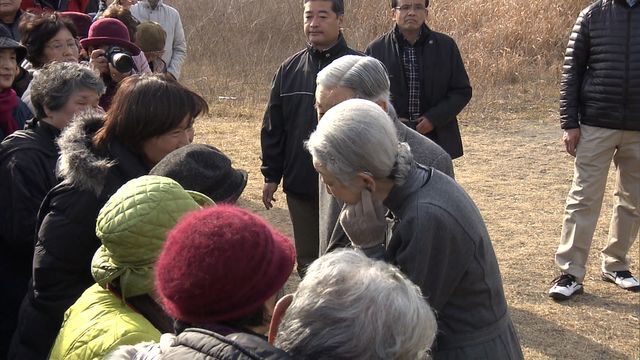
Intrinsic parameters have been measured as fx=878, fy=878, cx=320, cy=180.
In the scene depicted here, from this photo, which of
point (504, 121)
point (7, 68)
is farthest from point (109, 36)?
point (504, 121)

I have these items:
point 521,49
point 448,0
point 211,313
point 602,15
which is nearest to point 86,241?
point 211,313

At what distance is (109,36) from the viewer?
5109 millimetres

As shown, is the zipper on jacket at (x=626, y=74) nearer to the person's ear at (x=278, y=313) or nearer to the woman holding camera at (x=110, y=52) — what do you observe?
the woman holding camera at (x=110, y=52)

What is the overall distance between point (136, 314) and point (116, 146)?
0.82 m

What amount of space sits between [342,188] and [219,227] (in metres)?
0.90

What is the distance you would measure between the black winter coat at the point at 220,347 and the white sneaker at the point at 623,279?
14.9 feet

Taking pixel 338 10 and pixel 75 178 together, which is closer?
pixel 75 178

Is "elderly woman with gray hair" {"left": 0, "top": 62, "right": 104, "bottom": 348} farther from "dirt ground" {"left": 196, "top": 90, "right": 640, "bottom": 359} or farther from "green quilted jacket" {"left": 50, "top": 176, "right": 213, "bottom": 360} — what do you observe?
"dirt ground" {"left": 196, "top": 90, "right": 640, "bottom": 359}

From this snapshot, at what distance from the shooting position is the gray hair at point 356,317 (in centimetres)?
171

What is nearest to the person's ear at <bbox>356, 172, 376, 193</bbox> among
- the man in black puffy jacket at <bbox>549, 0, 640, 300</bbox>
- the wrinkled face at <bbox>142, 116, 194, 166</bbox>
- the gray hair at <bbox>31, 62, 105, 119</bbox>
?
the wrinkled face at <bbox>142, 116, 194, 166</bbox>

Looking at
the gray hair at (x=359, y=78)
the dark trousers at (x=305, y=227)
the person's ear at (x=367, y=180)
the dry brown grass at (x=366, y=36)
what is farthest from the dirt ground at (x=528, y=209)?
the person's ear at (x=367, y=180)

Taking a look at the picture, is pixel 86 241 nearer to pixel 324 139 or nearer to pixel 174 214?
pixel 174 214

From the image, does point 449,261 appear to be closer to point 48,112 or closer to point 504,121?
point 48,112

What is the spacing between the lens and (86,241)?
2727 mm
